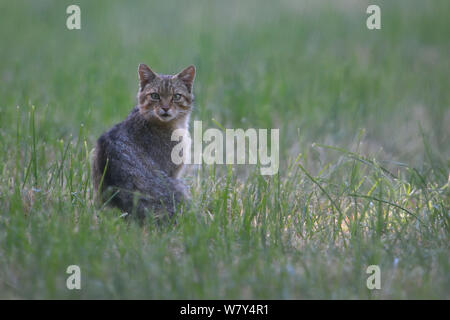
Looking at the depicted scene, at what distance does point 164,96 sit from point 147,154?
55 centimetres

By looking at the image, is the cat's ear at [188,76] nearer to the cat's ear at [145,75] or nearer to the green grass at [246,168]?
the cat's ear at [145,75]

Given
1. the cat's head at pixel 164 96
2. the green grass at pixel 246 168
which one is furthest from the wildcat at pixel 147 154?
the green grass at pixel 246 168

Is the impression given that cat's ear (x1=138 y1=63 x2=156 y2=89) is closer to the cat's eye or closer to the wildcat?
the wildcat

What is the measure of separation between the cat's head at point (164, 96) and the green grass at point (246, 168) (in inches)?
23.6

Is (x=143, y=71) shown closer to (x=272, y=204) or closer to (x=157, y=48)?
(x=272, y=204)

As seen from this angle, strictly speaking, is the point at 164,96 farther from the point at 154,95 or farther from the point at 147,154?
the point at 147,154

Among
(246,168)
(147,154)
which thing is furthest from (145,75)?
(246,168)

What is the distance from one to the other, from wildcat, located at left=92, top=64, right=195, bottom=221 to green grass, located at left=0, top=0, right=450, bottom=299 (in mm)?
160

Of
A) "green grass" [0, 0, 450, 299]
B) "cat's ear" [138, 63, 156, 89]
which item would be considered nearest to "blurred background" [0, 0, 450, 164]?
"green grass" [0, 0, 450, 299]

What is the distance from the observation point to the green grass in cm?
315

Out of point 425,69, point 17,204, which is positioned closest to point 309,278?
point 17,204

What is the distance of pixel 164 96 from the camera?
4484 mm
